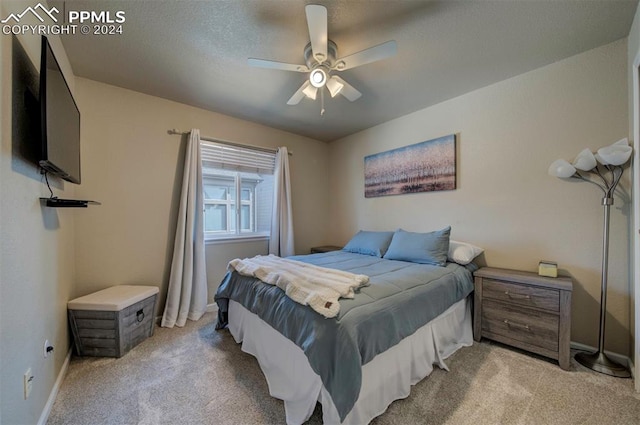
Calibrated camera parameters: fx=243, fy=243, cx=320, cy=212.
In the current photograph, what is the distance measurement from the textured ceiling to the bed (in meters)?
1.60

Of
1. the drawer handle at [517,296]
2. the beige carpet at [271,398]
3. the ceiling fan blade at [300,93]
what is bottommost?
the beige carpet at [271,398]

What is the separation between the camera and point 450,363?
6.27 feet

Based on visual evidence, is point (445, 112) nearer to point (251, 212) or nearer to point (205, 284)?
point (251, 212)

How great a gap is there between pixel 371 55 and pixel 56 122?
78.2 inches

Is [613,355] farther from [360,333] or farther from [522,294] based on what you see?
[360,333]

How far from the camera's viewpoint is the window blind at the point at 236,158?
308cm

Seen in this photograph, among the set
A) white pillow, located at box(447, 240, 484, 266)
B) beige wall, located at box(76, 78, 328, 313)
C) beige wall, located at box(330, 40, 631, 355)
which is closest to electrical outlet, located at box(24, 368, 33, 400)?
beige wall, located at box(76, 78, 328, 313)

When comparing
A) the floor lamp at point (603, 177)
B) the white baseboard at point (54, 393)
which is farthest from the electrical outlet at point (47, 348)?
the floor lamp at point (603, 177)

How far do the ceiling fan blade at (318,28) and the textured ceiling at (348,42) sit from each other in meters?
0.20

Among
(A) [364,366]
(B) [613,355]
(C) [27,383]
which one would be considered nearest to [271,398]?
(A) [364,366]

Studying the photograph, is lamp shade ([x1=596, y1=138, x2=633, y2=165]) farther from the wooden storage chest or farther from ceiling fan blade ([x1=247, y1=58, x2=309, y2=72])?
the wooden storage chest

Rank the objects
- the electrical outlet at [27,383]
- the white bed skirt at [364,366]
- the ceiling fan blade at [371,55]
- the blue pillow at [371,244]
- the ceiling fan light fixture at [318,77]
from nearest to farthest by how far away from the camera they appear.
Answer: the electrical outlet at [27,383] < the white bed skirt at [364,366] < the ceiling fan blade at [371,55] < the ceiling fan light fixture at [318,77] < the blue pillow at [371,244]

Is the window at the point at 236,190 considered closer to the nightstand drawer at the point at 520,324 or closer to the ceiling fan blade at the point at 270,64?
the ceiling fan blade at the point at 270,64

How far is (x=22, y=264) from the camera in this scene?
122 cm
